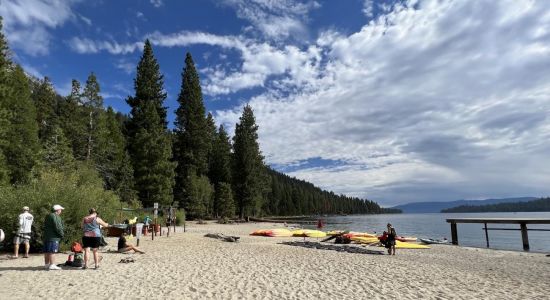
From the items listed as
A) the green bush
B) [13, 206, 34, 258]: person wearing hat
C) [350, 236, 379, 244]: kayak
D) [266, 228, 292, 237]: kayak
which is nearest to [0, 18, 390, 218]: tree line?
the green bush

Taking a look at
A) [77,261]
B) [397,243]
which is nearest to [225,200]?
[397,243]

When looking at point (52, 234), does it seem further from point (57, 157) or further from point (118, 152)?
point (118, 152)

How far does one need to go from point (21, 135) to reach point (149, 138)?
1176cm

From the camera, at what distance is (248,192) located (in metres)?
59.4

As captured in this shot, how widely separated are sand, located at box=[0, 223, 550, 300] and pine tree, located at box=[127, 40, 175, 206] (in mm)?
27309

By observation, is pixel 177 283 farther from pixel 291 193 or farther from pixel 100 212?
pixel 291 193

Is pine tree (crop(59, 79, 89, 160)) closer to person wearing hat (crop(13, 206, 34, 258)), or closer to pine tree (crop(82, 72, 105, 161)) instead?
pine tree (crop(82, 72, 105, 161))

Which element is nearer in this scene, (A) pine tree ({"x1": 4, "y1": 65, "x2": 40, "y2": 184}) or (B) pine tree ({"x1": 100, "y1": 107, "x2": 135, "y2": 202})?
(A) pine tree ({"x1": 4, "y1": 65, "x2": 40, "y2": 184})

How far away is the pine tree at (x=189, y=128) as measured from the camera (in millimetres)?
57653

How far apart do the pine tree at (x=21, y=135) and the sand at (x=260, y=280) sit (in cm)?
2328

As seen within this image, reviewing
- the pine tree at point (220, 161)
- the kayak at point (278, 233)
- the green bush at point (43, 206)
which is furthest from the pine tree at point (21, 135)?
the pine tree at point (220, 161)

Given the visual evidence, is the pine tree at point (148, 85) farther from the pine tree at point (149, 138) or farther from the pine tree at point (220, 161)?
the pine tree at point (220, 161)

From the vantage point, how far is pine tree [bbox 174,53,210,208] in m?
57.7

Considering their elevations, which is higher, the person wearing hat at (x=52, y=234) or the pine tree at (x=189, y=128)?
the pine tree at (x=189, y=128)
